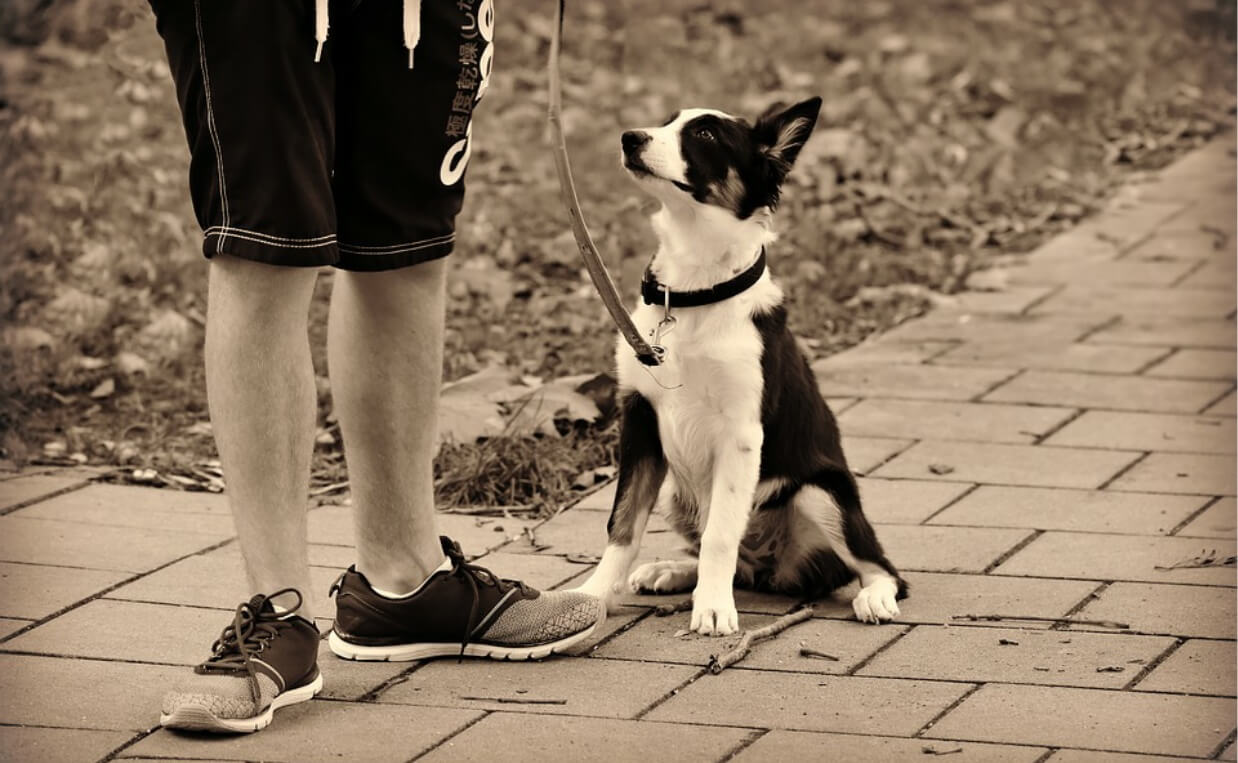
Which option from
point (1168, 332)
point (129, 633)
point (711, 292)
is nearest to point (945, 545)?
point (711, 292)

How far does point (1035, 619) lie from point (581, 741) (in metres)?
1.11

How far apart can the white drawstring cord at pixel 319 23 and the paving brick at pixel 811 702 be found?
4.07 ft

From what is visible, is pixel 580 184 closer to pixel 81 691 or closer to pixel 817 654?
pixel 817 654

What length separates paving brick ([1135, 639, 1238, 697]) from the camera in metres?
3.03

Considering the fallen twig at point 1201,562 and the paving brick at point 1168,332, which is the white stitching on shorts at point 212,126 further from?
the paving brick at point 1168,332

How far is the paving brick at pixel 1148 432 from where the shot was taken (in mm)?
4805

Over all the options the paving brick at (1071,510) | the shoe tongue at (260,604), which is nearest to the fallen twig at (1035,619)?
the paving brick at (1071,510)

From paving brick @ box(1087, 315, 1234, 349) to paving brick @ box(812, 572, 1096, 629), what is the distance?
8.02ft

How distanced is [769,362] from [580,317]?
264cm

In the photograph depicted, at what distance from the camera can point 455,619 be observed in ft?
10.4

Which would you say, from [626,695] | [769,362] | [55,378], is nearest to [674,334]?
[769,362]

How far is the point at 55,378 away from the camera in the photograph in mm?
5152

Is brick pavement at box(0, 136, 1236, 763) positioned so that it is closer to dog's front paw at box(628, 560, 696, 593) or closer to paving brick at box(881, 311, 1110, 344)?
dog's front paw at box(628, 560, 696, 593)

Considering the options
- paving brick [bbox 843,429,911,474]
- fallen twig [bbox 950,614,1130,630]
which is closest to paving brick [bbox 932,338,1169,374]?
paving brick [bbox 843,429,911,474]
